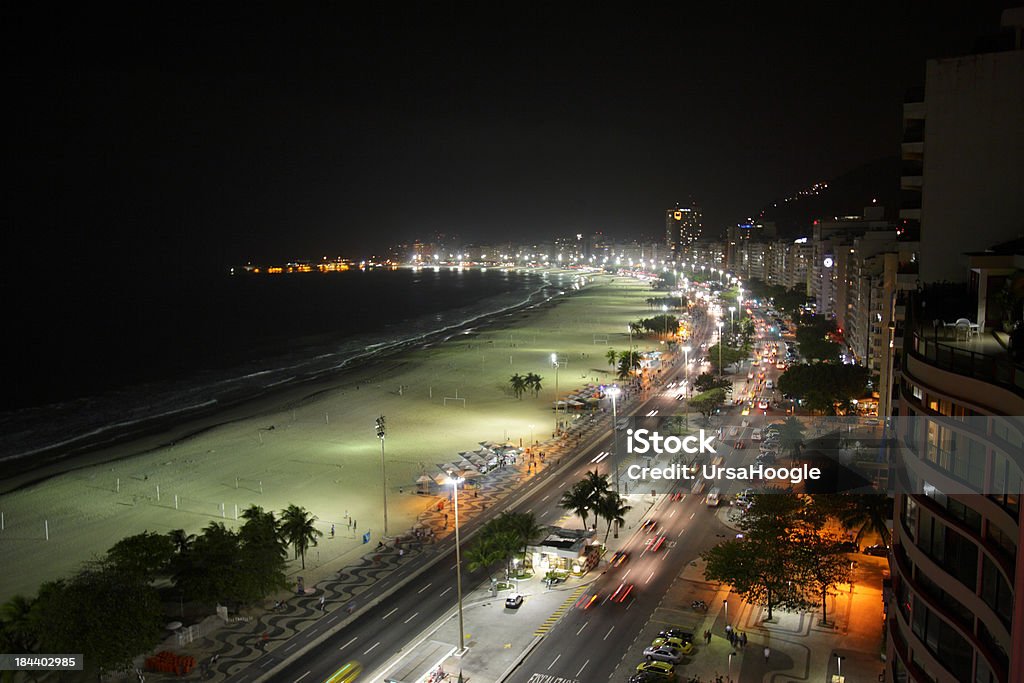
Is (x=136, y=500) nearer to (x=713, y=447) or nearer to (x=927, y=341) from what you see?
(x=713, y=447)

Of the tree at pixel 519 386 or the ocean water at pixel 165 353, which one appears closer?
the tree at pixel 519 386

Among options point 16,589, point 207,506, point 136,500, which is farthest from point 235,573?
point 136,500

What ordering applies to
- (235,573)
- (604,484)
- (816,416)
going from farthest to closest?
(816,416), (604,484), (235,573)

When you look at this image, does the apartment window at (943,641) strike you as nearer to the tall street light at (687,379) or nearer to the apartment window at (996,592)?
the apartment window at (996,592)

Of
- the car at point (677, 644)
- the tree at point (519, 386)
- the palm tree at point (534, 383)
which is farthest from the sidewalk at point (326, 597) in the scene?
the palm tree at point (534, 383)

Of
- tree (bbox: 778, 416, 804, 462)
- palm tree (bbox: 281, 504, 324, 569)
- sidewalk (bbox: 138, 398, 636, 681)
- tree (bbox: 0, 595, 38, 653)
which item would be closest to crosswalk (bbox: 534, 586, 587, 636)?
sidewalk (bbox: 138, 398, 636, 681)

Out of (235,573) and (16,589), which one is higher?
(235,573)
